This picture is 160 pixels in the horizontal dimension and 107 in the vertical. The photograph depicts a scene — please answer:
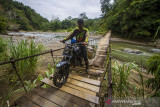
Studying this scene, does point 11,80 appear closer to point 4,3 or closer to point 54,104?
point 54,104

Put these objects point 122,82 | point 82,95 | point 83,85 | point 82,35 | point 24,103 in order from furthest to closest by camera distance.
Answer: point 82,35, point 122,82, point 83,85, point 82,95, point 24,103

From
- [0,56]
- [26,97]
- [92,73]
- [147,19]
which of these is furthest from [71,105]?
[147,19]

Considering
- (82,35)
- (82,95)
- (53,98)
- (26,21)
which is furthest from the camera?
(26,21)

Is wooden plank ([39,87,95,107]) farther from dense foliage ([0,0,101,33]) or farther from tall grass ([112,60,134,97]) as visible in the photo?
dense foliage ([0,0,101,33])

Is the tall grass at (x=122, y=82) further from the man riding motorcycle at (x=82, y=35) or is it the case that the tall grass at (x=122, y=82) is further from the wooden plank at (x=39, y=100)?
the wooden plank at (x=39, y=100)

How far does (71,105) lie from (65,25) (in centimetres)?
6599

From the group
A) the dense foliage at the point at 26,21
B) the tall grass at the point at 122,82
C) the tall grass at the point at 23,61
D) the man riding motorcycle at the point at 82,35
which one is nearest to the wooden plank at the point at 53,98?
the tall grass at the point at 23,61

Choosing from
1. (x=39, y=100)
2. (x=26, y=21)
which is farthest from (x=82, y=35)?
(x=26, y=21)

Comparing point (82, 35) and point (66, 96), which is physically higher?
point (82, 35)

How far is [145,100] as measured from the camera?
5.32 ft

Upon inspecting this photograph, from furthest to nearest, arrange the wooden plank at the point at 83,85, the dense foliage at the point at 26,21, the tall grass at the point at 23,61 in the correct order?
the dense foliage at the point at 26,21 → the tall grass at the point at 23,61 → the wooden plank at the point at 83,85

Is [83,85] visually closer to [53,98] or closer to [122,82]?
[53,98]

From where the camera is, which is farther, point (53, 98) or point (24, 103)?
point (53, 98)

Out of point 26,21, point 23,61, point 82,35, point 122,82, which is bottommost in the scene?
point 122,82
